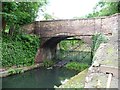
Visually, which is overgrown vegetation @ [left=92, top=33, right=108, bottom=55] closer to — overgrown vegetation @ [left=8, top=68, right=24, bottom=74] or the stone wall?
the stone wall

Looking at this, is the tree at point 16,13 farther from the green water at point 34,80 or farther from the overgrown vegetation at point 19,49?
the green water at point 34,80

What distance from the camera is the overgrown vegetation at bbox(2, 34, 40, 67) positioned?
1160cm

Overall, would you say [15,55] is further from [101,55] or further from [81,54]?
[81,54]

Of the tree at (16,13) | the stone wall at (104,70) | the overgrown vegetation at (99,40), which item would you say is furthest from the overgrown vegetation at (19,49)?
the stone wall at (104,70)

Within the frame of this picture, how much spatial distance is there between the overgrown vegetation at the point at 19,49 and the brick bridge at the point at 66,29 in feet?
2.12

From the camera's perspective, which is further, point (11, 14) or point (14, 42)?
point (14, 42)

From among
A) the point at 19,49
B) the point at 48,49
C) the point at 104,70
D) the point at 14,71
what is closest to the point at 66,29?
the point at 19,49

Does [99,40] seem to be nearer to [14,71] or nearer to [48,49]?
[14,71]

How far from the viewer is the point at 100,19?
479 inches

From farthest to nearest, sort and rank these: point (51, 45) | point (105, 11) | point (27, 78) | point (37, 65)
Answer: point (51, 45), point (105, 11), point (37, 65), point (27, 78)

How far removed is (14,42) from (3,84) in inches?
150

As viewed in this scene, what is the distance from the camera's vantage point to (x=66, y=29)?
13.7 meters

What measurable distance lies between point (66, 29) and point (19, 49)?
3.22 metres

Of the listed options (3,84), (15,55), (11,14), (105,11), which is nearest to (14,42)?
(15,55)
